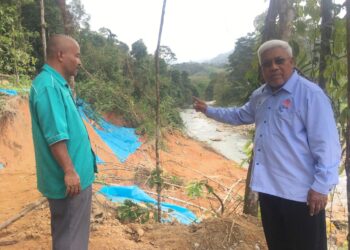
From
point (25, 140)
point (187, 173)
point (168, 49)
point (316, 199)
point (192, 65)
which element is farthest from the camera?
point (192, 65)

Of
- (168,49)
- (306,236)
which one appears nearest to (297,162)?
(306,236)

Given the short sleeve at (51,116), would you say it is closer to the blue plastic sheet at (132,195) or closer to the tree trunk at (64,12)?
the tree trunk at (64,12)

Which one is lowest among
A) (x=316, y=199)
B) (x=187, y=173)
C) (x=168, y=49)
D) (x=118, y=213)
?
(x=187, y=173)

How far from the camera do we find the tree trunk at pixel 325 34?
8.53 feet

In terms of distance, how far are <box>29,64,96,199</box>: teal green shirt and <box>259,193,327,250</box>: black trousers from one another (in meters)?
1.02

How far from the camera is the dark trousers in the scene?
196 centimetres

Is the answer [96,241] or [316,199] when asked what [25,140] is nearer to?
[96,241]

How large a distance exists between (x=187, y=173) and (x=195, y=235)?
1029 centimetres

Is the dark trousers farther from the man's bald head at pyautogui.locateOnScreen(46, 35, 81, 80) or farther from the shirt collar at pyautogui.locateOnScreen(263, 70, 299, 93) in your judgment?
the shirt collar at pyautogui.locateOnScreen(263, 70, 299, 93)

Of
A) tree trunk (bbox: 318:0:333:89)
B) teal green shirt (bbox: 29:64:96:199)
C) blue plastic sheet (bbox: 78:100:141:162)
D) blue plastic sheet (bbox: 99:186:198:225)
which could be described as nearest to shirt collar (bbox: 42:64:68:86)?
teal green shirt (bbox: 29:64:96:199)

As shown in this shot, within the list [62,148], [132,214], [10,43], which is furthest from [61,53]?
[10,43]

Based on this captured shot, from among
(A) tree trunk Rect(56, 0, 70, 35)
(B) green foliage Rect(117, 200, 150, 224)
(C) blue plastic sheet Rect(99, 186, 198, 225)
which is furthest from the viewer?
(C) blue plastic sheet Rect(99, 186, 198, 225)

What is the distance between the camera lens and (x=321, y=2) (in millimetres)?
2646

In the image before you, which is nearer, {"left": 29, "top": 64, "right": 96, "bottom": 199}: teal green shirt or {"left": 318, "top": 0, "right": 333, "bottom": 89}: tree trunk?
{"left": 29, "top": 64, "right": 96, "bottom": 199}: teal green shirt
